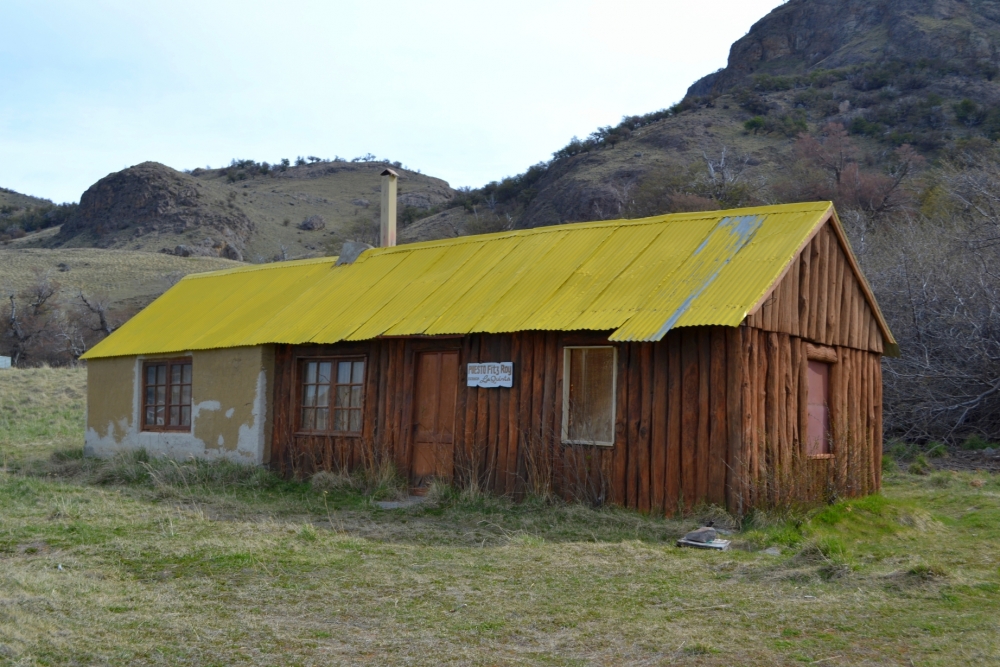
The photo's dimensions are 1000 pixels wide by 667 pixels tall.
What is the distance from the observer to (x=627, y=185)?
4525 centimetres

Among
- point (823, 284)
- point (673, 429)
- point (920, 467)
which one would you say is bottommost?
point (920, 467)

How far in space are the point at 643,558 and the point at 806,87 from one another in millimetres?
48742

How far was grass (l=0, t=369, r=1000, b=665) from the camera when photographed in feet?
A: 18.7

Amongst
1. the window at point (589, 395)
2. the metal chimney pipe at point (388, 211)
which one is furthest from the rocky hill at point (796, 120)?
the window at point (589, 395)

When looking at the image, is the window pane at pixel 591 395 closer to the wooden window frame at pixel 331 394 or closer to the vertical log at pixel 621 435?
the vertical log at pixel 621 435

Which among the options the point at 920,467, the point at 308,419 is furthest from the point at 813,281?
the point at 308,419

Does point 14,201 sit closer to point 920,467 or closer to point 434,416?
point 434,416

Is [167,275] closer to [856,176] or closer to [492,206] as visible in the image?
[492,206]

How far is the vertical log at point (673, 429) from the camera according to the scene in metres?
10.3

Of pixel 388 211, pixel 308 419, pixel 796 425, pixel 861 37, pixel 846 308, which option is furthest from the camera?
pixel 861 37

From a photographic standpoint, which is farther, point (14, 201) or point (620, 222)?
point (14, 201)

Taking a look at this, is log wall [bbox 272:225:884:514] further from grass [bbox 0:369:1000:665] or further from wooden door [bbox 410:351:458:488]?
grass [bbox 0:369:1000:665]

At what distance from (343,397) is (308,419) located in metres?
0.73

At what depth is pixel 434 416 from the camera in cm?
1268
